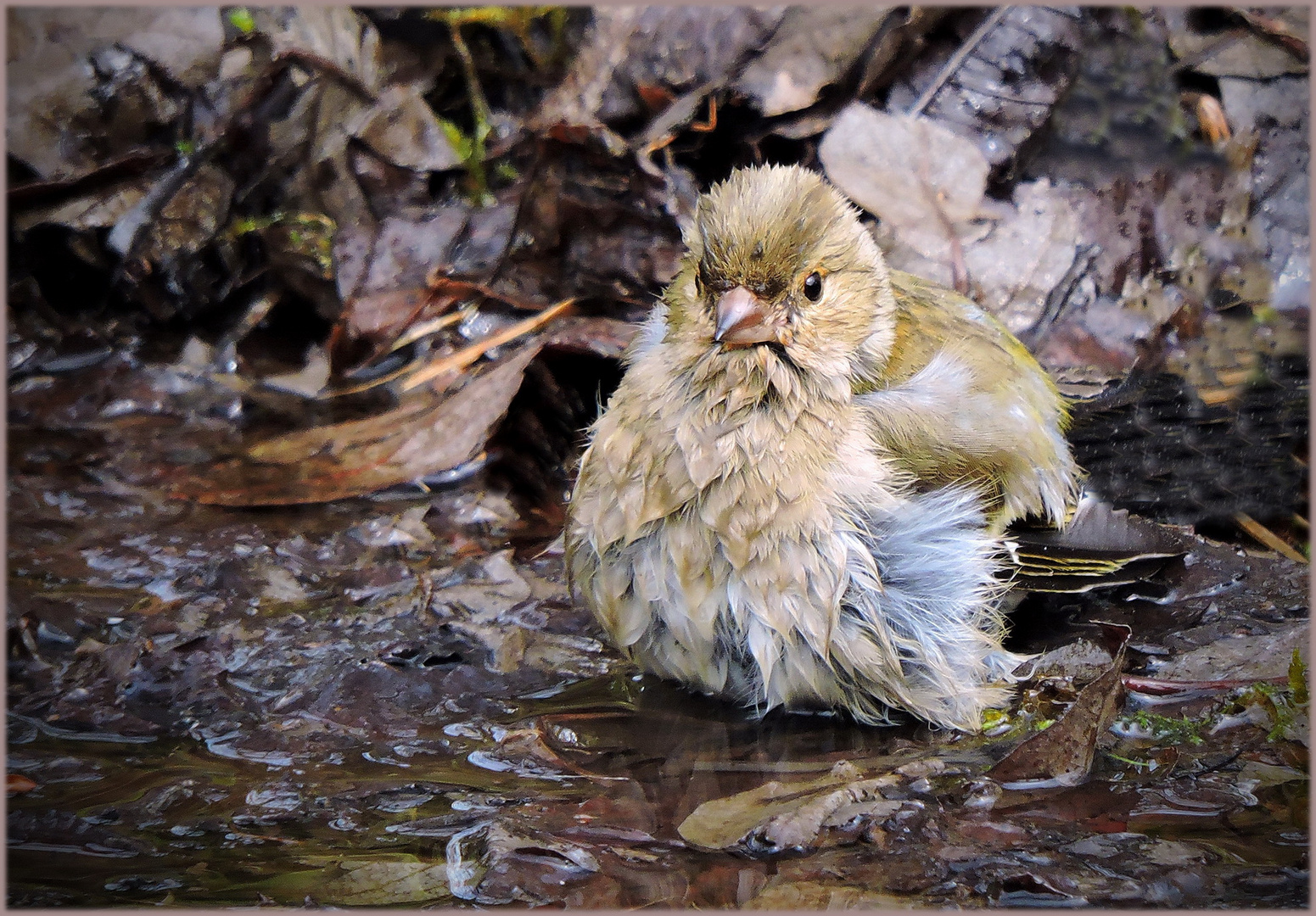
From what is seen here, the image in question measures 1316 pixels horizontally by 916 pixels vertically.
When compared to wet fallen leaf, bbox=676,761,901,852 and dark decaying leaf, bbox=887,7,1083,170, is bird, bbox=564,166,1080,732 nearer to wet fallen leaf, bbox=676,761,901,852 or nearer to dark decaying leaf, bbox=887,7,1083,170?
wet fallen leaf, bbox=676,761,901,852

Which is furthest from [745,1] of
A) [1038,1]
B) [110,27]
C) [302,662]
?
[302,662]

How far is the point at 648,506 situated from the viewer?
279 centimetres

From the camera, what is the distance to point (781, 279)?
2785 mm

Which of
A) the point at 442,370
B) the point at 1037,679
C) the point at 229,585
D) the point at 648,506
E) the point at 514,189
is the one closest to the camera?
the point at 648,506

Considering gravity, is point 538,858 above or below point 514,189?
below

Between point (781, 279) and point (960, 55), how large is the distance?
9.02ft

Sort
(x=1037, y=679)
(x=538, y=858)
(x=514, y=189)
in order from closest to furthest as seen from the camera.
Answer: (x=538, y=858) → (x=1037, y=679) → (x=514, y=189)

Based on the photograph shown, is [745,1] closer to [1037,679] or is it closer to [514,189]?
[514,189]

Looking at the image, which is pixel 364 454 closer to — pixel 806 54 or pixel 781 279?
pixel 781 279

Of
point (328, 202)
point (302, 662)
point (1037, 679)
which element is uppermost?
point (328, 202)

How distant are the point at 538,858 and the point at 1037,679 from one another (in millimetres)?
1370

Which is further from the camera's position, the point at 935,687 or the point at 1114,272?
the point at 1114,272

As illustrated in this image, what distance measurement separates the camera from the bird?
2.72 meters

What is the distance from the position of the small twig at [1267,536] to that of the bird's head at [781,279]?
137 centimetres
